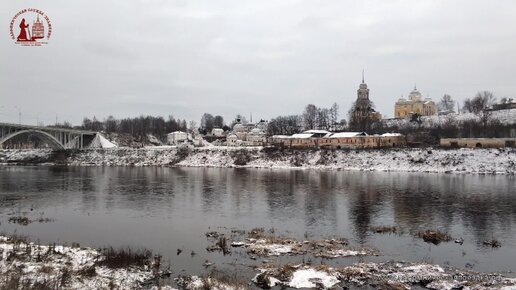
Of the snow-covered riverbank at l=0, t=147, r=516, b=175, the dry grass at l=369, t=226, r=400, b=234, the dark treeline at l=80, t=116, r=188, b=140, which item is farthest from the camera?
the dark treeline at l=80, t=116, r=188, b=140

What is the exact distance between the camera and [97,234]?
71.4 ft

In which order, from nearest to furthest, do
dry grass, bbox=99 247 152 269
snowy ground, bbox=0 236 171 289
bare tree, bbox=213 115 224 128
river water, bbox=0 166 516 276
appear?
snowy ground, bbox=0 236 171 289 < dry grass, bbox=99 247 152 269 < river water, bbox=0 166 516 276 < bare tree, bbox=213 115 224 128

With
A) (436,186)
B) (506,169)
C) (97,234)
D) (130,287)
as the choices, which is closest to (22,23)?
(97,234)

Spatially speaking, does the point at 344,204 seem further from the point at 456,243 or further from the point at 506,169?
the point at 506,169

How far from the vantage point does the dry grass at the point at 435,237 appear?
20312mm

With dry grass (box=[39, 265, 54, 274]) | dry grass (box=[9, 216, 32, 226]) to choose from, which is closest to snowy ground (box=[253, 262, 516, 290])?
dry grass (box=[39, 265, 54, 274])

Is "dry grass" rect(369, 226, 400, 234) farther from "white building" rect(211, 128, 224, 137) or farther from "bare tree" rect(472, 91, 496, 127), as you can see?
"white building" rect(211, 128, 224, 137)

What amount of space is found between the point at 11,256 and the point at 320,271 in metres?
11.4

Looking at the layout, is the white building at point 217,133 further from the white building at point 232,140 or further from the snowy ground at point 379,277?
the snowy ground at point 379,277

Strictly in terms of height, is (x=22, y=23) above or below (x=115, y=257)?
above

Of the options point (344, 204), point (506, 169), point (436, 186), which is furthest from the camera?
point (506, 169)

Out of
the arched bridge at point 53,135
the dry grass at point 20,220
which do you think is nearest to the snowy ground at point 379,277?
the dry grass at point 20,220

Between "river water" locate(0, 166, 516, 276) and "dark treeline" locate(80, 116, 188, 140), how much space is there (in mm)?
104957

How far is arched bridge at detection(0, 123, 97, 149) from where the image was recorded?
83250mm
